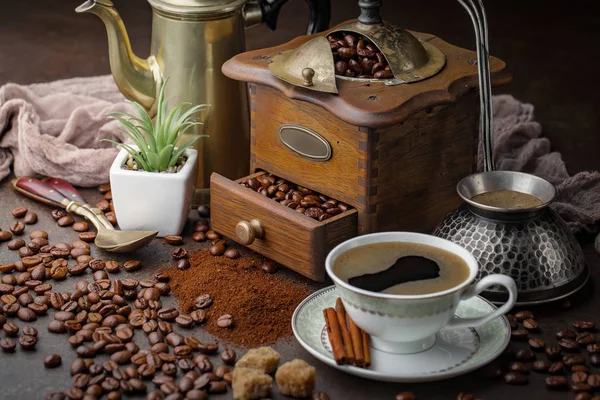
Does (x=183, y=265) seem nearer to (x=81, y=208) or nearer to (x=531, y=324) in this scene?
(x=81, y=208)

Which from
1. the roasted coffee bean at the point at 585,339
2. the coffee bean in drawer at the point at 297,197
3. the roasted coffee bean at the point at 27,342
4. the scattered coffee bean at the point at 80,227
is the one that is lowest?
the scattered coffee bean at the point at 80,227

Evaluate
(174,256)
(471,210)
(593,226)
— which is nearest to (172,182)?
(174,256)

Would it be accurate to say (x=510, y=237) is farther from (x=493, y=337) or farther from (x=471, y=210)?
(x=493, y=337)

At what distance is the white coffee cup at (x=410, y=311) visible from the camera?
171cm

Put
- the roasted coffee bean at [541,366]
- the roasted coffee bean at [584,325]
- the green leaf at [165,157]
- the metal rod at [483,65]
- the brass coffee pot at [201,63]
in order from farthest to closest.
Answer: the brass coffee pot at [201,63]
the green leaf at [165,157]
the metal rod at [483,65]
the roasted coffee bean at [584,325]
the roasted coffee bean at [541,366]

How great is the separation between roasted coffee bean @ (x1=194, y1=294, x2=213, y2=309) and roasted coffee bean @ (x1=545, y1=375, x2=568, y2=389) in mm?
694

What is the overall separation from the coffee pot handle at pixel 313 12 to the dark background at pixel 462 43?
788 mm

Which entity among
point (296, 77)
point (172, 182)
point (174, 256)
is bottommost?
point (174, 256)

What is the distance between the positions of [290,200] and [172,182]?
285 millimetres

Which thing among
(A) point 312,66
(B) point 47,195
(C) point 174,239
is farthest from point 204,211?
(A) point 312,66

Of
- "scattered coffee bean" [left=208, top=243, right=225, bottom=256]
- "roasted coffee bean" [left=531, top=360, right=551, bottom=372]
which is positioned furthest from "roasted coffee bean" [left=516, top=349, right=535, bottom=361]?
"scattered coffee bean" [left=208, top=243, right=225, bottom=256]

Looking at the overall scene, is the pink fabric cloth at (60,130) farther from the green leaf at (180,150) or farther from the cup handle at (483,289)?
the cup handle at (483,289)

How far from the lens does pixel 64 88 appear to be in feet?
9.77

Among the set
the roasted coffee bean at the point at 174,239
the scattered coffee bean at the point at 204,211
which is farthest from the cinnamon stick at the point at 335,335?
the scattered coffee bean at the point at 204,211
